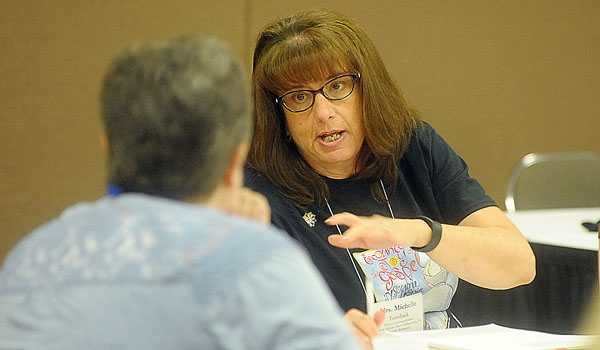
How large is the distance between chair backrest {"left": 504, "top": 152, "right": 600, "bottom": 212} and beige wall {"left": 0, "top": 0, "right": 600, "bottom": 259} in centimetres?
137

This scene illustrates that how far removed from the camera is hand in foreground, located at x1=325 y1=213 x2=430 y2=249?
1685mm

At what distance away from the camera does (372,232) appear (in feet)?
5.73

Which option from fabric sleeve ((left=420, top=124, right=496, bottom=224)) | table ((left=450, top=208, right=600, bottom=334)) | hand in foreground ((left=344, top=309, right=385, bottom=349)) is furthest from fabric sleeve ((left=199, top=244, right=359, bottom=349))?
table ((left=450, top=208, right=600, bottom=334))

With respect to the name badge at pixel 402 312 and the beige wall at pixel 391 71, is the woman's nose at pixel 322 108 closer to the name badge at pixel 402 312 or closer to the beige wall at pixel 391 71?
the name badge at pixel 402 312

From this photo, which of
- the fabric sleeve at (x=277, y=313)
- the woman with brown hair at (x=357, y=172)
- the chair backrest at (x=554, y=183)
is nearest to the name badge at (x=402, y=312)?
the woman with brown hair at (x=357, y=172)

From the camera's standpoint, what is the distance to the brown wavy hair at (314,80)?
2.16 metres

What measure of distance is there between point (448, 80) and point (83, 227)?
15.5 feet

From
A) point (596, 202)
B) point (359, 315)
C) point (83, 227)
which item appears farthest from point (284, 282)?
point (596, 202)

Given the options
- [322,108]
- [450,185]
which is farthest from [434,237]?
[322,108]

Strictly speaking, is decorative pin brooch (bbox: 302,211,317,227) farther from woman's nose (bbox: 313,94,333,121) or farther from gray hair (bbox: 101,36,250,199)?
gray hair (bbox: 101,36,250,199)

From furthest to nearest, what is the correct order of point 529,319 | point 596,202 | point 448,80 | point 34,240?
point 448,80 < point 596,202 < point 529,319 < point 34,240

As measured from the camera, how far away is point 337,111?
2205mm

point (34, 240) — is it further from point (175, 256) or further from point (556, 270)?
point (556, 270)

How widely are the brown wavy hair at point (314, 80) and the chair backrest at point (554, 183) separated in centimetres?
181
